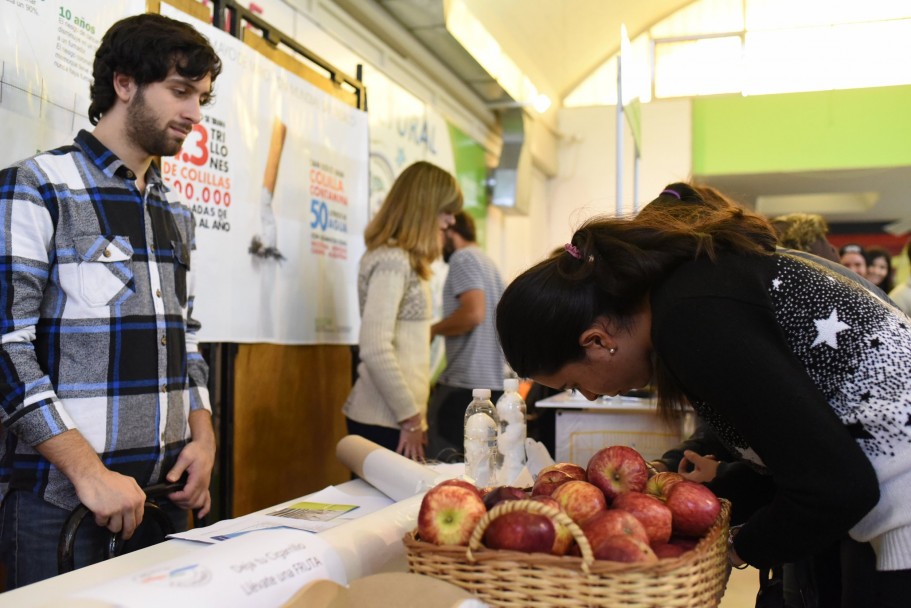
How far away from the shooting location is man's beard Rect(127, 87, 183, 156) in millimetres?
1599

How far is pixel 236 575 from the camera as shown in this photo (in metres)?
0.82

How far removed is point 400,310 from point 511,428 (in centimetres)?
73

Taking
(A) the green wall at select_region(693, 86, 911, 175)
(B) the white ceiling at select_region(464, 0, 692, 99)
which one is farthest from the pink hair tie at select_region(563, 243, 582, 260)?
(A) the green wall at select_region(693, 86, 911, 175)

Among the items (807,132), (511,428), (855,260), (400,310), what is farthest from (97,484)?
(807,132)

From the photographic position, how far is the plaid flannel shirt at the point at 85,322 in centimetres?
136

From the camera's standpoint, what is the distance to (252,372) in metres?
2.87

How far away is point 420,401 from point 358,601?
1859 mm

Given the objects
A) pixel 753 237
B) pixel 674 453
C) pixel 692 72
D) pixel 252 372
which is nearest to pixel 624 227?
pixel 753 237

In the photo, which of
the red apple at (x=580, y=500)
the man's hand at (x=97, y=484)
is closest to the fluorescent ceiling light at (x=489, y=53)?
the man's hand at (x=97, y=484)

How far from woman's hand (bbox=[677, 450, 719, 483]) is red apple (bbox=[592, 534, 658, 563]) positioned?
1.62 ft

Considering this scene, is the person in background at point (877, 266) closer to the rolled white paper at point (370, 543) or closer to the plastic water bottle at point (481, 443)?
the plastic water bottle at point (481, 443)

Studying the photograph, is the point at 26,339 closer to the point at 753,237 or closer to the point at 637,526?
the point at 637,526

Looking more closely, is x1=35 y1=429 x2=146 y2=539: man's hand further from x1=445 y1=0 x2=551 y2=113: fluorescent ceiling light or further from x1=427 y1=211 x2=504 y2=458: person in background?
x1=445 y1=0 x2=551 y2=113: fluorescent ceiling light

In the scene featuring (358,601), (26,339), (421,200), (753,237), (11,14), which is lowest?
(358,601)
